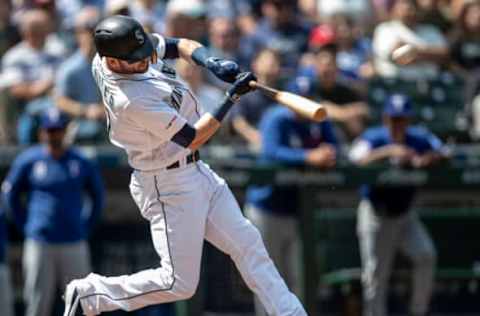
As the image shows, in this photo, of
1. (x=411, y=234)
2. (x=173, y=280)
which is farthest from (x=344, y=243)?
(x=173, y=280)

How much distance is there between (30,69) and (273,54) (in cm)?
191

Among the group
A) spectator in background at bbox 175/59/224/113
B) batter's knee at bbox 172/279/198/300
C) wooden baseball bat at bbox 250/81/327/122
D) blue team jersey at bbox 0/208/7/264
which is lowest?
blue team jersey at bbox 0/208/7/264

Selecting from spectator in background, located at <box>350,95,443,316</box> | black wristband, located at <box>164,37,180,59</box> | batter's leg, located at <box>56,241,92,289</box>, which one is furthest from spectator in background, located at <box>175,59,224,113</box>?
black wristband, located at <box>164,37,180,59</box>

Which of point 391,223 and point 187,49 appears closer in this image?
point 187,49

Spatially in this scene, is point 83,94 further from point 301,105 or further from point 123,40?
point 301,105

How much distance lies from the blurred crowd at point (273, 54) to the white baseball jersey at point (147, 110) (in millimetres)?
2657

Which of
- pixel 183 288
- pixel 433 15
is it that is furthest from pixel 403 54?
pixel 433 15

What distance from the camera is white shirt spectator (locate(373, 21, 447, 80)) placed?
1061cm

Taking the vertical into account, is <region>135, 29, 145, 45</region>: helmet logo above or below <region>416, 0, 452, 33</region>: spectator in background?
above

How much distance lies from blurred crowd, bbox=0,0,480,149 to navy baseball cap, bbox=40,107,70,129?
411 millimetres

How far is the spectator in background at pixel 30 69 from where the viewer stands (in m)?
9.75

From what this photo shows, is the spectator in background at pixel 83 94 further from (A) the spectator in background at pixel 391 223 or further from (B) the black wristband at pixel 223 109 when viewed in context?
(B) the black wristband at pixel 223 109

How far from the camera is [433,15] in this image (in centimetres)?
1123

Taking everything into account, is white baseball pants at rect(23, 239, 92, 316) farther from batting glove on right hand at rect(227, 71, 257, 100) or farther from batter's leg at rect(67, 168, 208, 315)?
batting glove on right hand at rect(227, 71, 257, 100)
